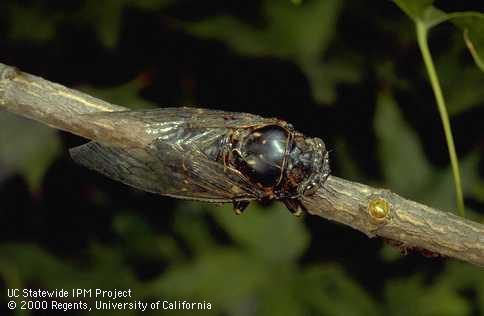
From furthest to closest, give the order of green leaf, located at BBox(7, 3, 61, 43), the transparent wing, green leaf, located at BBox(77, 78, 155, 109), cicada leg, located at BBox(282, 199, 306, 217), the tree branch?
1. green leaf, located at BBox(7, 3, 61, 43)
2. green leaf, located at BBox(77, 78, 155, 109)
3. the transparent wing
4. cicada leg, located at BBox(282, 199, 306, 217)
5. the tree branch

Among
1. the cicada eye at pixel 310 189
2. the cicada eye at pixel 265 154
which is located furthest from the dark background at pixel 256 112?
the cicada eye at pixel 310 189

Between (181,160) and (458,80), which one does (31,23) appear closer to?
(181,160)

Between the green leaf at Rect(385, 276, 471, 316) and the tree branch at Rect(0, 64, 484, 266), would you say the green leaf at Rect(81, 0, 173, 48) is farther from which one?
the green leaf at Rect(385, 276, 471, 316)

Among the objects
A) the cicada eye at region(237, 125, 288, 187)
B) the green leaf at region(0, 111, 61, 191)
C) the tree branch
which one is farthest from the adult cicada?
the green leaf at region(0, 111, 61, 191)

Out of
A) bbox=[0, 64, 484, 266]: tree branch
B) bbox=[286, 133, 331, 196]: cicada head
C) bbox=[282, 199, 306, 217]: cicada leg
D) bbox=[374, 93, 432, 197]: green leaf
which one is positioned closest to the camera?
bbox=[0, 64, 484, 266]: tree branch

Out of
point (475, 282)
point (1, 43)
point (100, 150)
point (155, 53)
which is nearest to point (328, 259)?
point (475, 282)

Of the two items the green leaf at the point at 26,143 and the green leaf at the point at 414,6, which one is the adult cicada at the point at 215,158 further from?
the green leaf at the point at 26,143

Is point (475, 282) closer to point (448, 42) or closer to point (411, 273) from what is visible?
point (411, 273)
